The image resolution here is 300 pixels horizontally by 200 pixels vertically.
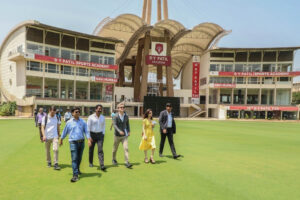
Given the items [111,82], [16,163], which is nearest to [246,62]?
[111,82]

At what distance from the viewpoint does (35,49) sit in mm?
37469

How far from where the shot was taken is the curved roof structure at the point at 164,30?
44031 millimetres

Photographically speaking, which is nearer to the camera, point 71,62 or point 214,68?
point 71,62

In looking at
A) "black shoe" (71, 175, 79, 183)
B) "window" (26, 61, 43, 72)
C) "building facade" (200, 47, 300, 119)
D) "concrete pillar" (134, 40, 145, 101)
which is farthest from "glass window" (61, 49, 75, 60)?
"black shoe" (71, 175, 79, 183)

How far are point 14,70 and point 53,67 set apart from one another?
275 inches

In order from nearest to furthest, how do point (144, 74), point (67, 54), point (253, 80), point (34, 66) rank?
point (34, 66) < point (67, 54) < point (144, 74) < point (253, 80)

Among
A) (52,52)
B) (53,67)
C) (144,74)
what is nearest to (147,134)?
(53,67)

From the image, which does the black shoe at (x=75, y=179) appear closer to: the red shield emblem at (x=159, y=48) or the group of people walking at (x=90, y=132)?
the group of people walking at (x=90, y=132)

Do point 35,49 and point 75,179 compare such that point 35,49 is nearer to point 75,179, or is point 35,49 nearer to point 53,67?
point 53,67

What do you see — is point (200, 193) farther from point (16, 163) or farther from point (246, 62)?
point (246, 62)

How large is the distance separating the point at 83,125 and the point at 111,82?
127 feet

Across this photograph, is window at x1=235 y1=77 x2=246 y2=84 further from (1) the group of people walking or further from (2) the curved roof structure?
(1) the group of people walking

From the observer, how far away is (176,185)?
503 centimetres

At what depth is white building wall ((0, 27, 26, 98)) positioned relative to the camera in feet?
119
